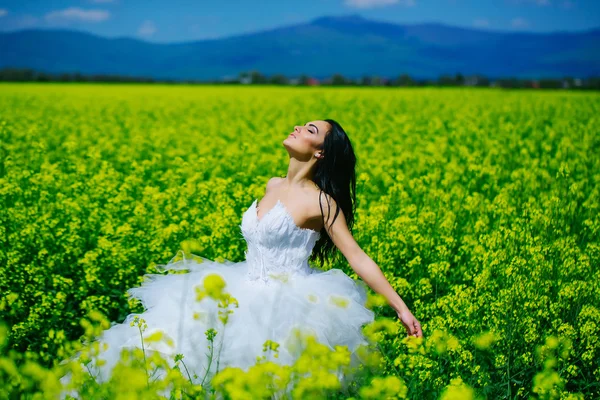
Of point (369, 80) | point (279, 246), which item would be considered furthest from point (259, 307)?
point (369, 80)

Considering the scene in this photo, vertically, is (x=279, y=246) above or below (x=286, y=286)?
above

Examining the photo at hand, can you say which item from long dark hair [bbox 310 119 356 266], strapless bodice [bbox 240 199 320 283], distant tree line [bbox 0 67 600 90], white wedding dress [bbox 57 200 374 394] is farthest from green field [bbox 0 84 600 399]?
distant tree line [bbox 0 67 600 90]

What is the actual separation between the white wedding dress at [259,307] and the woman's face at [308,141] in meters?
0.33

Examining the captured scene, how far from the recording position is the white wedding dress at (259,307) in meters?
3.06

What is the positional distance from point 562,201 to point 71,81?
136ft

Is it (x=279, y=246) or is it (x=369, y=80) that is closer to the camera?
A: (x=279, y=246)

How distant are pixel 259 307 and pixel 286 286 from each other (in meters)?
0.22

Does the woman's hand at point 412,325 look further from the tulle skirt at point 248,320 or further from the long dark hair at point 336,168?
the long dark hair at point 336,168

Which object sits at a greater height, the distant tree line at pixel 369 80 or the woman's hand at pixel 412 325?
the distant tree line at pixel 369 80

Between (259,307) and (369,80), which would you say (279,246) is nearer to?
(259,307)

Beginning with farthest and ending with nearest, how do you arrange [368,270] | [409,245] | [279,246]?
[409,245] → [279,246] → [368,270]

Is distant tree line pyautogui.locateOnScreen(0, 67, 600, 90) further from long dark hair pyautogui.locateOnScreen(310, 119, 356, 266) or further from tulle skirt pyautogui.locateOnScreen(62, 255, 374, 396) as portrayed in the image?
tulle skirt pyautogui.locateOnScreen(62, 255, 374, 396)

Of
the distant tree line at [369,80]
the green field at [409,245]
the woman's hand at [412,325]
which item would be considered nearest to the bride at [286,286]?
the woman's hand at [412,325]

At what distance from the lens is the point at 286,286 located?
134 inches
